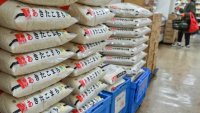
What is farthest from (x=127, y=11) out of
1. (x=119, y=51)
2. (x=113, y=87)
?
(x=113, y=87)

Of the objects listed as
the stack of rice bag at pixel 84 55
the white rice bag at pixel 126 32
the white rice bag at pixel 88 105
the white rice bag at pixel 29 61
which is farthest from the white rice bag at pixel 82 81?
the white rice bag at pixel 126 32

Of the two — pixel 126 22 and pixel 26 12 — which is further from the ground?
pixel 26 12

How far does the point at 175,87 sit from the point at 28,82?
127 inches

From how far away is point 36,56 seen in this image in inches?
55.2

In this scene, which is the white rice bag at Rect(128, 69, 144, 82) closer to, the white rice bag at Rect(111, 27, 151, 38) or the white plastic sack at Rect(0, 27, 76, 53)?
the white rice bag at Rect(111, 27, 151, 38)

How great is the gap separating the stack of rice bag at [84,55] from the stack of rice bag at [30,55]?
0.64 feet

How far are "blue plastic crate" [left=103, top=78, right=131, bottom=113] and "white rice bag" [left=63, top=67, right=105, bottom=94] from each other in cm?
32

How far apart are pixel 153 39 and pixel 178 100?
1030mm

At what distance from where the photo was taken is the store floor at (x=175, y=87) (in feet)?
10.8

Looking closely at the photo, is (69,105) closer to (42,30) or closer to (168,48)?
(42,30)

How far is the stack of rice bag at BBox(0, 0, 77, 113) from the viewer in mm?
1270

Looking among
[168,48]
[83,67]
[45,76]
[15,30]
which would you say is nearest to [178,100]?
[83,67]

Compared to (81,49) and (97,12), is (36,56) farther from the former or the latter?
(97,12)

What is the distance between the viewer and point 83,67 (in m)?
1.80
